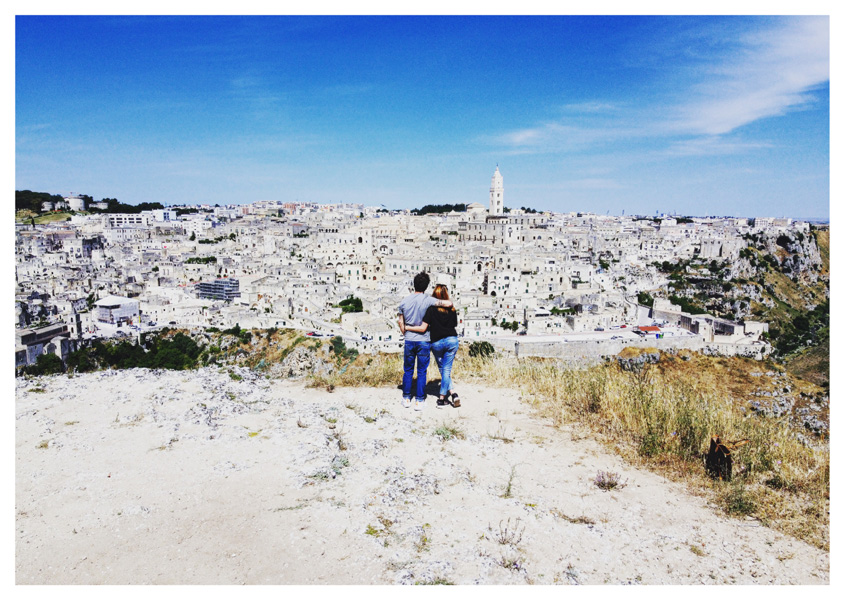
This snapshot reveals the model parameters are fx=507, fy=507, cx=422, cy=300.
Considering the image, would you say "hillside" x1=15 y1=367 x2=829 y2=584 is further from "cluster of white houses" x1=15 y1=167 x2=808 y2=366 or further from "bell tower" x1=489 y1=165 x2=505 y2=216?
"bell tower" x1=489 y1=165 x2=505 y2=216

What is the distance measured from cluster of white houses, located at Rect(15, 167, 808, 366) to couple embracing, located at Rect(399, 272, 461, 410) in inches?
671

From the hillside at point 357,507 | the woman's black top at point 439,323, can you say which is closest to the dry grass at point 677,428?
the hillside at point 357,507

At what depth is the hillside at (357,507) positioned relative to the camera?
2.02m

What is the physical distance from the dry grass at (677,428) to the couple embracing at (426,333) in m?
0.77

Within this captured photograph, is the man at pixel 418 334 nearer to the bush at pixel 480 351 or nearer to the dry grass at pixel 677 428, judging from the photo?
the dry grass at pixel 677 428

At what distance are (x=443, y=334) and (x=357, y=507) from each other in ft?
5.67

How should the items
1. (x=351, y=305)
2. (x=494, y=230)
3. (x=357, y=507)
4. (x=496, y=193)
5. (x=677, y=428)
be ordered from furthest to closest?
(x=496, y=193)
(x=494, y=230)
(x=351, y=305)
(x=677, y=428)
(x=357, y=507)

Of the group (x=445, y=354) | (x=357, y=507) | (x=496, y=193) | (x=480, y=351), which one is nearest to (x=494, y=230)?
(x=496, y=193)

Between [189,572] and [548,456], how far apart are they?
2.07 m

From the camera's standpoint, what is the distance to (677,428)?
3.30 meters

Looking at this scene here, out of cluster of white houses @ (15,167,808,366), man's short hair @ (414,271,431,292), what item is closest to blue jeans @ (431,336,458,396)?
man's short hair @ (414,271,431,292)

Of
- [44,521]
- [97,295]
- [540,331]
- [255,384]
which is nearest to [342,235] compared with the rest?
[97,295]

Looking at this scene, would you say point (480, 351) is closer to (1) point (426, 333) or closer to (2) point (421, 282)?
(1) point (426, 333)

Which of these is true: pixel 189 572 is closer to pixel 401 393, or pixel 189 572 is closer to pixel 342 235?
pixel 401 393
